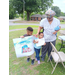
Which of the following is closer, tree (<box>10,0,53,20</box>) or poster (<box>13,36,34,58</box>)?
poster (<box>13,36,34,58</box>)

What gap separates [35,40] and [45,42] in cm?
39

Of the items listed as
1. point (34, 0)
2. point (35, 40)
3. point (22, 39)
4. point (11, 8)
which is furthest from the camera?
point (11, 8)

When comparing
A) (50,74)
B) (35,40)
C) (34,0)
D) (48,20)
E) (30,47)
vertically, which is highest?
(34,0)

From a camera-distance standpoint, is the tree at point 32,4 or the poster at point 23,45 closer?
the poster at point 23,45

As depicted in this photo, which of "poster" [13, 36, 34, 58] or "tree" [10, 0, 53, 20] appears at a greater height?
"tree" [10, 0, 53, 20]

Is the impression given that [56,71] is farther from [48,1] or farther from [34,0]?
[48,1]

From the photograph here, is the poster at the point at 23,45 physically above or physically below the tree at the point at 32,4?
below

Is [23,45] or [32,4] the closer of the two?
[23,45]

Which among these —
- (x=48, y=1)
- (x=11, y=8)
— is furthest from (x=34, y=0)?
(x=11, y=8)

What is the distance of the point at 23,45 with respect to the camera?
2.10m

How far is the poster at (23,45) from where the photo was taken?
80.6 inches

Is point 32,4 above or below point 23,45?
above

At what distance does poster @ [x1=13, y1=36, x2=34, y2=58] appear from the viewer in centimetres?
205

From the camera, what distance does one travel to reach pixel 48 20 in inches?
82.7
